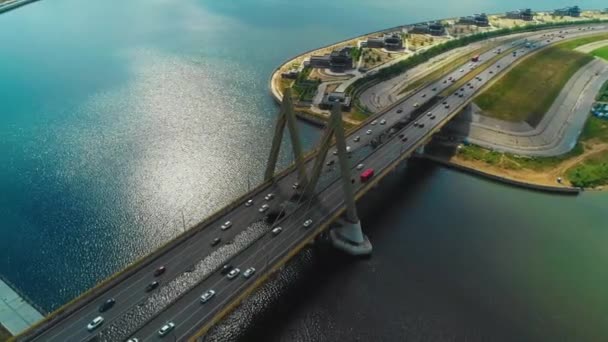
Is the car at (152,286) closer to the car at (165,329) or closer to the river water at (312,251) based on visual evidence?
the car at (165,329)

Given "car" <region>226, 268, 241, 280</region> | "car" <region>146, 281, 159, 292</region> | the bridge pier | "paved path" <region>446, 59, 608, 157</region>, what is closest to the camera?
"car" <region>146, 281, 159, 292</region>

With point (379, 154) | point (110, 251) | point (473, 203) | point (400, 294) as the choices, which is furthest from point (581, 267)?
point (110, 251)

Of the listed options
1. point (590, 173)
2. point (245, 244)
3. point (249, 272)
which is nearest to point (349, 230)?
point (245, 244)

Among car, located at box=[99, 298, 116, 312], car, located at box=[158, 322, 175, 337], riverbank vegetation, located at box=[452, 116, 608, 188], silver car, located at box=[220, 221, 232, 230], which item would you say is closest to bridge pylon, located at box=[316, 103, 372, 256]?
silver car, located at box=[220, 221, 232, 230]

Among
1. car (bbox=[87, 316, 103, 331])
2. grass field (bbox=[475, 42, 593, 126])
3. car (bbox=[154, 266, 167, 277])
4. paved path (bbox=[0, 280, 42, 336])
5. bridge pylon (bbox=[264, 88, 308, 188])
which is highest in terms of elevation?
bridge pylon (bbox=[264, 88, 308, 188])

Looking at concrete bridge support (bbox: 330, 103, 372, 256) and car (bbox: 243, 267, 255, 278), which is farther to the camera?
concrete bridge support (bbox: 330, 103, 372, 256)

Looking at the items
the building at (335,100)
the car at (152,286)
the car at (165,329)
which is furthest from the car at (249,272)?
the building at (335,100)

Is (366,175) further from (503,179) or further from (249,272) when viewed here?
(503,179)

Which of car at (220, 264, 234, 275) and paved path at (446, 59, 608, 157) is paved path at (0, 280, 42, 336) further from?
paved path at (446, 59, 608, 157)

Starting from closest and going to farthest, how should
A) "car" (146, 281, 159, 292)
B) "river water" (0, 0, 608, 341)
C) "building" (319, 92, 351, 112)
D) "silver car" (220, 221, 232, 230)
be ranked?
"car" (146, 281, 159, 292), "river water" (0, 0, 608, 341), "silver car" (220, 221, 232, 230), "building" (319, 92, 351, 112)
